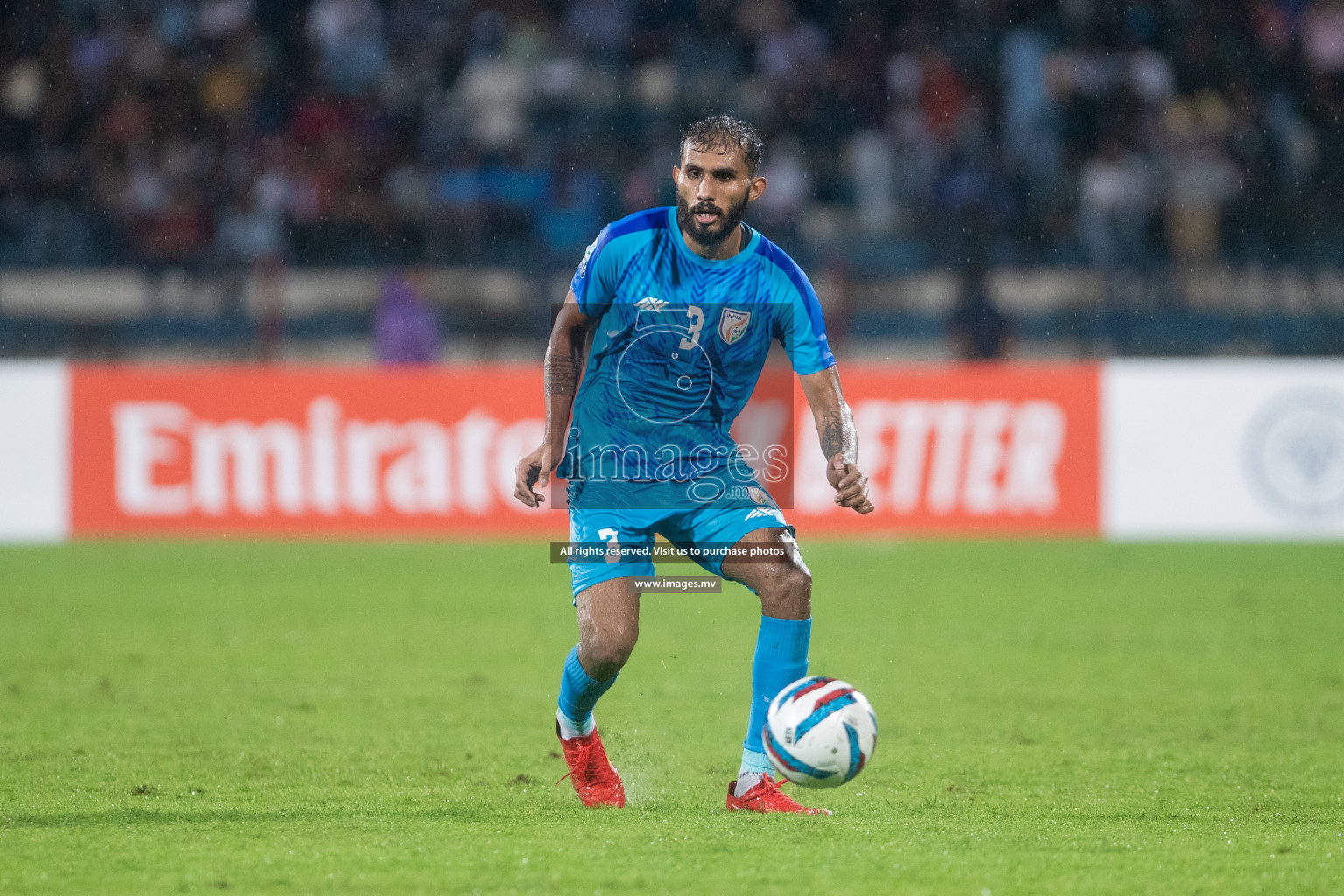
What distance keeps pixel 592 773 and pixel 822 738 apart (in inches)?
36.6

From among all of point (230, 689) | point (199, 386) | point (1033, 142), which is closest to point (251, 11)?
point (199, 386)

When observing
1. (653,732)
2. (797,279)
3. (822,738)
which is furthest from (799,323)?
(653,732)

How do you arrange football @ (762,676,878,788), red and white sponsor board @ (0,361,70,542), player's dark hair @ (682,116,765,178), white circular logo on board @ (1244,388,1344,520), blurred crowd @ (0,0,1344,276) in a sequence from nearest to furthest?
Answer: football @ (762,676,878,788), player's dark hair @ (682,116,765,178), red and white sponsor board @ (0,361,70,542), white circular logo on board @ (1244,388,1344,520), blurred crowd @ (0,0,1344,276)

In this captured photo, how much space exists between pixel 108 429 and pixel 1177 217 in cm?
966

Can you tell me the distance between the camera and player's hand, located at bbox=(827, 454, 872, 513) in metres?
4.68

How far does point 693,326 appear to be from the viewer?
16.6 feet

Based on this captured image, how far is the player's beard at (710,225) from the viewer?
4.92 meters

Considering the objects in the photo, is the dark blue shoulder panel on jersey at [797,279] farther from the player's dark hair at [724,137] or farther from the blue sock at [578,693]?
the blue sock at [578,693]

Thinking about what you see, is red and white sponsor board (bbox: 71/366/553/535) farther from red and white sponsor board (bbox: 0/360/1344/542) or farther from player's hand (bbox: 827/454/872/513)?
player's hand (bbox: 827/454/872/513)

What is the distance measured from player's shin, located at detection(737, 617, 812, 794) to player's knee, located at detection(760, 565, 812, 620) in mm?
25

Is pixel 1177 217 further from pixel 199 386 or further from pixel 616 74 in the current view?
pixel 199 386

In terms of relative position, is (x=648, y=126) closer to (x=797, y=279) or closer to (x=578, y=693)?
(x=797, y=279)

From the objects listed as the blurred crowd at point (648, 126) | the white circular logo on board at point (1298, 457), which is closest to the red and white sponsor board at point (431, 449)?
the white circular logo on board at point (1298, 457)

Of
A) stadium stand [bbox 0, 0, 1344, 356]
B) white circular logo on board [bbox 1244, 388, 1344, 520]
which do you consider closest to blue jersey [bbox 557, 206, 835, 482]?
white circular logo on board [bbox 1244, 388, 1344, 520]
